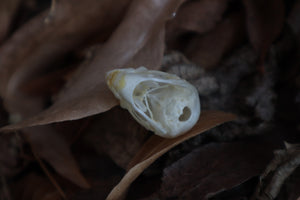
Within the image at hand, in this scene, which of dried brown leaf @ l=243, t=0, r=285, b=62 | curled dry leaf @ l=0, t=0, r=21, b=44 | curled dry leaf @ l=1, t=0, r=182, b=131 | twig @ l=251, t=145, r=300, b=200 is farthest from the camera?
curled dry leaf @ l=0, t=0, r=21, b=44

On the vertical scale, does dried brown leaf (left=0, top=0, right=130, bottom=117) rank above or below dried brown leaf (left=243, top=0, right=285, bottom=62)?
above

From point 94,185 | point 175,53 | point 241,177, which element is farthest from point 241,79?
point 94,185

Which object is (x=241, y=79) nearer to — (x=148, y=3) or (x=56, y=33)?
(x=148, y=3)

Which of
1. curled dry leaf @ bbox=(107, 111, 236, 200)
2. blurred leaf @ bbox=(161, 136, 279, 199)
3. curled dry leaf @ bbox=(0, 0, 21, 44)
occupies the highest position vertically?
curled dry leaf @ bbox=(0, 0, 21, 44)

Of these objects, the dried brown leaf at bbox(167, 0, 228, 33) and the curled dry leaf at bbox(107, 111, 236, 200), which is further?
the dried brown leaf at bbox(167, 0, 228, 33)

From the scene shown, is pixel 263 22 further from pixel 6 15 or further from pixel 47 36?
pixel 6 15

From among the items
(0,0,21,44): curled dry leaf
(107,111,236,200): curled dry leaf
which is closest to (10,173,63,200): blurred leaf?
(107,111,236,200): curled dry leaf

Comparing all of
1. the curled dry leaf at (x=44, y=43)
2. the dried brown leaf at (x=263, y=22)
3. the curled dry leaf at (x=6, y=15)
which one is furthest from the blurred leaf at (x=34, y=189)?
the dried brown leaf at (x=263, y=22)

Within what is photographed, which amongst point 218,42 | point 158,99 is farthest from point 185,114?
point 218,42

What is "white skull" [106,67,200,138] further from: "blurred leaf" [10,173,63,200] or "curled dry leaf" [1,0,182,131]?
"blurred leaf" [10,173,63,200]
